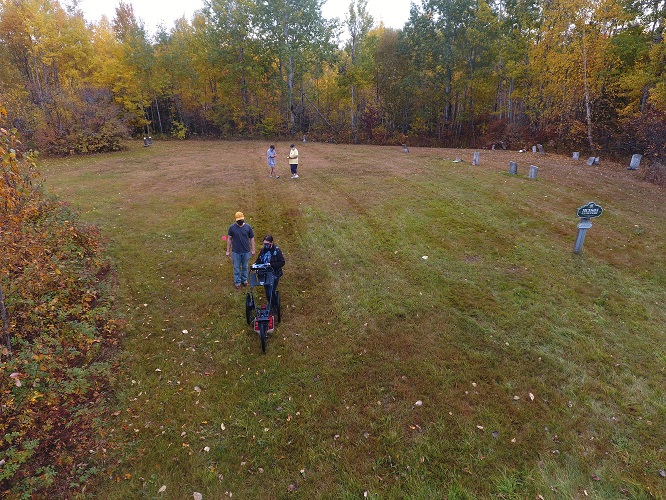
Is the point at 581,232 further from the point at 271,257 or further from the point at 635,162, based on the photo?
the point at 635,162

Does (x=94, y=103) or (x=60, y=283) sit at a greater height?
(x=94, y=103)

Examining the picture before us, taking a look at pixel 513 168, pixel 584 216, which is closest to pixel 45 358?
pixel 584 216

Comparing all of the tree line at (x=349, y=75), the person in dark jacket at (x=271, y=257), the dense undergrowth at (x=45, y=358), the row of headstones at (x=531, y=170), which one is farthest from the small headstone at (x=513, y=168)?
the dense undergrowth at (x=45, y=358)

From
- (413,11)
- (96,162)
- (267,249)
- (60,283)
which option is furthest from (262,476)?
(413,11)

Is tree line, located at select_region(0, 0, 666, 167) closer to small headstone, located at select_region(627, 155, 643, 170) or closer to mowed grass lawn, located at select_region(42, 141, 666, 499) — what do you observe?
small headstone, located at select_region(627, 155, 643, 170)

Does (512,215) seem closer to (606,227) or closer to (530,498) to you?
(606,227)

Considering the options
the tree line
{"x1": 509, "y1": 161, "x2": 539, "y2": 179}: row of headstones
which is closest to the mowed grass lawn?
{"x1": 509, "y1": 161, "x2": 539, "y2": 179}: row of headstones
